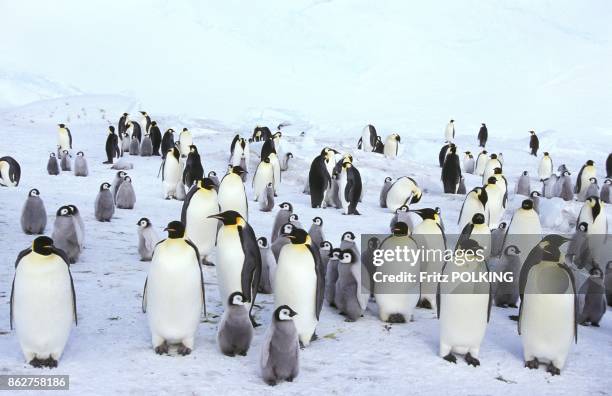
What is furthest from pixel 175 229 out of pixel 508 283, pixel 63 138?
pixel 63 138

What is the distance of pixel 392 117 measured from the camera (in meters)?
31.8

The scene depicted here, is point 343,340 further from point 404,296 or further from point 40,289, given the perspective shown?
point 40,289

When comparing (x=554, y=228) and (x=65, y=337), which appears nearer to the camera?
(x=65, y=337)

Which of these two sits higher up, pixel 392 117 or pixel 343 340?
pixel 392 117

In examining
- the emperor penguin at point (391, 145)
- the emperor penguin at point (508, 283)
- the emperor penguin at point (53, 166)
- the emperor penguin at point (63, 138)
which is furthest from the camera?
the emperor penguin at point (391, 145)

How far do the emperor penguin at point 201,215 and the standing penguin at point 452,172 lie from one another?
7751 mm

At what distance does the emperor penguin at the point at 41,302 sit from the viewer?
3.77 meters

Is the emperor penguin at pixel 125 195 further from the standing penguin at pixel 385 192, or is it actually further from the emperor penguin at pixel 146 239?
the standing penguin at pixel 385 192

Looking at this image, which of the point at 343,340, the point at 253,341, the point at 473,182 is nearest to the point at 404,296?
the point at 343,340

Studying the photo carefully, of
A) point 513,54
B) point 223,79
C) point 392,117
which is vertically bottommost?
point 392,117

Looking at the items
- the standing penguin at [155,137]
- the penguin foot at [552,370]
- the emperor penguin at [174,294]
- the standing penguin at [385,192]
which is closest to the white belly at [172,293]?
the emperor penguin at [174,294]

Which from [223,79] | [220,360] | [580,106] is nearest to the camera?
[220,360]

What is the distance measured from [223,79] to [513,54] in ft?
58.6

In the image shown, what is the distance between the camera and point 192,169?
1123cm
